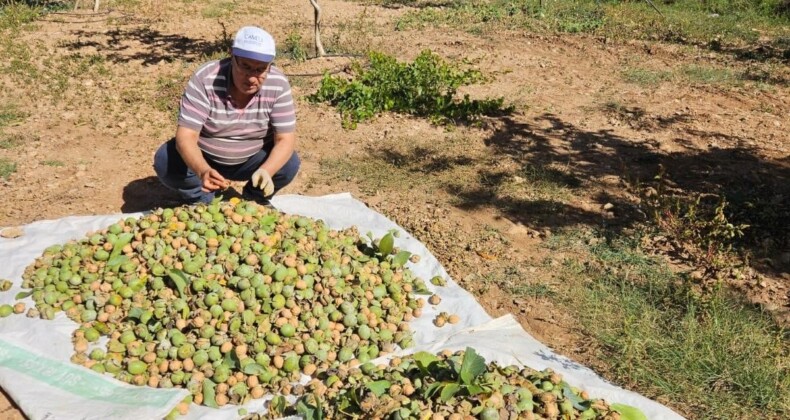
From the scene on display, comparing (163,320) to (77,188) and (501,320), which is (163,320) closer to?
(501,320)

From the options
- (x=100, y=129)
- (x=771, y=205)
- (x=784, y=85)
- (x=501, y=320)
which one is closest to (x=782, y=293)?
(x=771, y=205)

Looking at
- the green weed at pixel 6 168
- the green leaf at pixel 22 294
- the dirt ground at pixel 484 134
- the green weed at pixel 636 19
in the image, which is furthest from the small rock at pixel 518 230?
the green weed at pixel 636 19

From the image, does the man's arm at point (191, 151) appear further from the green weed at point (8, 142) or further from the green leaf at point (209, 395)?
the green weed at point (8, 142)

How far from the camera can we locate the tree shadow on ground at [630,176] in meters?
4.42

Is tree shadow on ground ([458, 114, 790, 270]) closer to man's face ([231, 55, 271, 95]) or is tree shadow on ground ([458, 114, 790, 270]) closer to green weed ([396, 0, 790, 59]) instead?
man's face ([231, 55, 271, 95])

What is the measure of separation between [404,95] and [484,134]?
3.25ft

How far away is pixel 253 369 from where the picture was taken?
271 centimetres

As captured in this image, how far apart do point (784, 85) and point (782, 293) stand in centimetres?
450

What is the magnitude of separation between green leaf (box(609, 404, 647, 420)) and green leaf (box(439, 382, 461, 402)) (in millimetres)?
722

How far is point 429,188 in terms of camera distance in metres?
4.94

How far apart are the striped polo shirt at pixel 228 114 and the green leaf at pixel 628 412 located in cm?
237

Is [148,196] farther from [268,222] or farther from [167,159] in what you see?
[268,222]

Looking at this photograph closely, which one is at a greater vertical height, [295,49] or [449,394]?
[295,49]

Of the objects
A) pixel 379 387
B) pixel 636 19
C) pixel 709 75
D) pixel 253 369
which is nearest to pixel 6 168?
pixel 253 369
